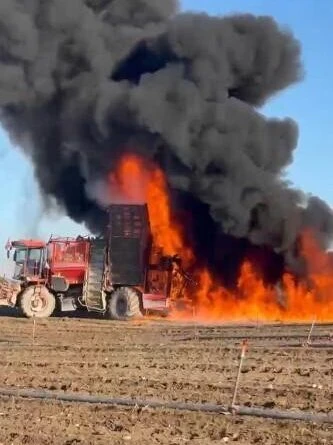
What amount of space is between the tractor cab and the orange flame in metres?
4.54

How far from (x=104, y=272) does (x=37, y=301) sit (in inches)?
111

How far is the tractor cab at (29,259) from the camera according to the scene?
107ft

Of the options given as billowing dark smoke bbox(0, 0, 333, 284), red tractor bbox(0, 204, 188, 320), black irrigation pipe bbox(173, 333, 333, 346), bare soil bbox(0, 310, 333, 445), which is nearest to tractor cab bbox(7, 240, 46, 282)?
red tractor bbox(0, 204, 188, 320)

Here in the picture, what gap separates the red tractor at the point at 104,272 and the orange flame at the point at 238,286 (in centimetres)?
88

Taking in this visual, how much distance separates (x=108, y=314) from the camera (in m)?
32.1

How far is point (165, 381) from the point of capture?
1351cm

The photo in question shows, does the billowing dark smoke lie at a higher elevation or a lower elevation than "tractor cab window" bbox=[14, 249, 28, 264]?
higher

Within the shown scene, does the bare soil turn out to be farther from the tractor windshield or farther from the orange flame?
the tractor windshield

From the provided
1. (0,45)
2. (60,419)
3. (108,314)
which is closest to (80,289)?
(108,314)

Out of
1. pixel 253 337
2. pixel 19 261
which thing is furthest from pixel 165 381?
pixel 19 261

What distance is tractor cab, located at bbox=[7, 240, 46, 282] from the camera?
32.7m

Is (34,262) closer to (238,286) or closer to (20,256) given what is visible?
(20,256)

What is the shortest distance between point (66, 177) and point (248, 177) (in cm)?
897

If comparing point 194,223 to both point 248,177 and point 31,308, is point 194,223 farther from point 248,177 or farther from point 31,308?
point 31,308
